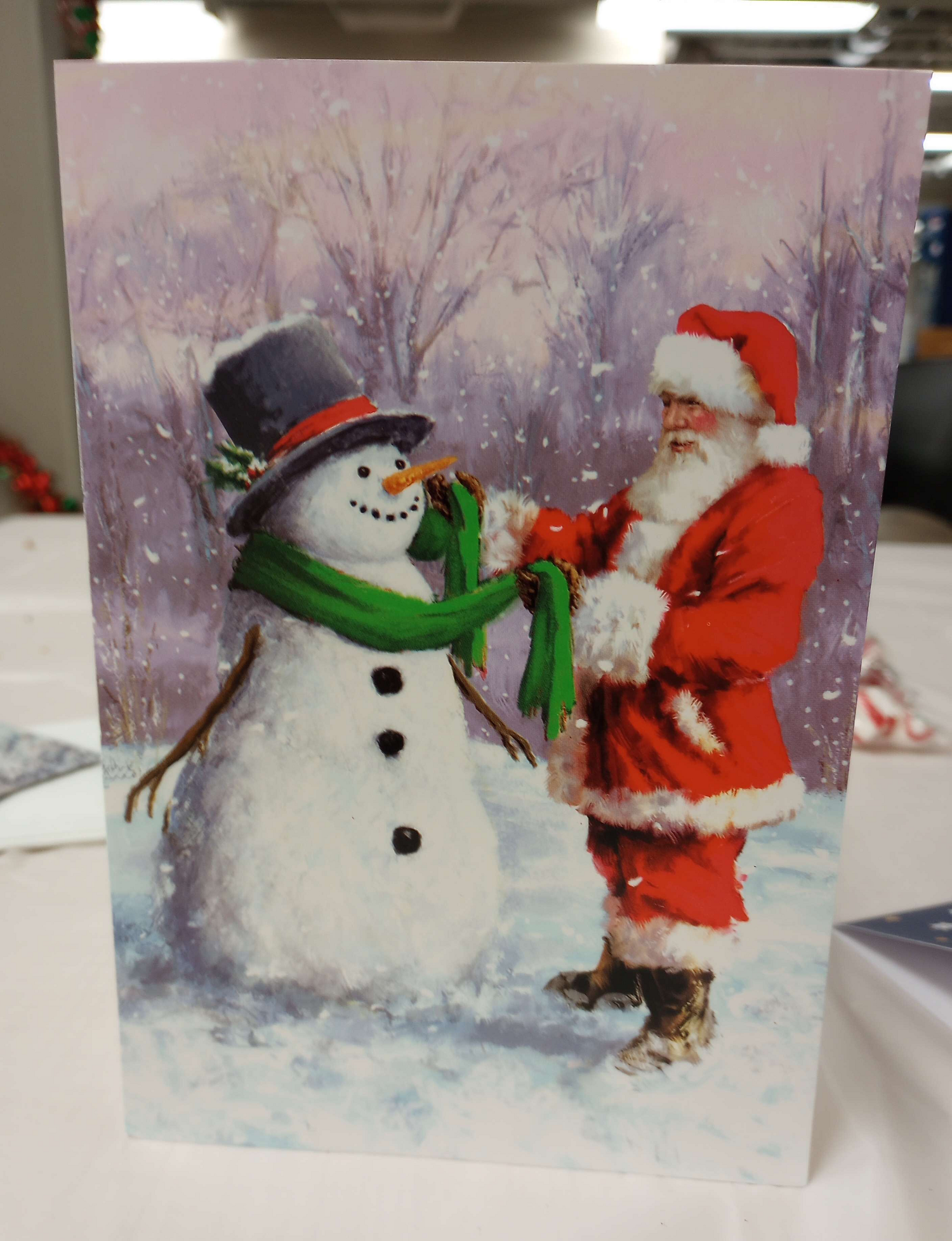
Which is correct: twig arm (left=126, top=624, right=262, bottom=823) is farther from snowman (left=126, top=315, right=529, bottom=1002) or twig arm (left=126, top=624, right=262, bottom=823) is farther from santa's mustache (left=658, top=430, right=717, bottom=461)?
santa's mustache (left=658, top=430, right=717, bottom=461)

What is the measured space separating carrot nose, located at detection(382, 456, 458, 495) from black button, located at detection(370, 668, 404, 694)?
6 centimetres

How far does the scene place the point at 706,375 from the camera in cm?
27

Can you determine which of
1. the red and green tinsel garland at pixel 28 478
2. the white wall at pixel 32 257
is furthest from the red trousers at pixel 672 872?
the red and green tinsel garland at pixel 28 478

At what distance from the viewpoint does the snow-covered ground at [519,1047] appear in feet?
1.01

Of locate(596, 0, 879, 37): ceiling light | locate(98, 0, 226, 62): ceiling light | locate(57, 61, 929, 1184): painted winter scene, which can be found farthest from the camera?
locate(98, 0, 226, 62): ceiling light

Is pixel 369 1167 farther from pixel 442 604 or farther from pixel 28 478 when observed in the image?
pixel 28 478

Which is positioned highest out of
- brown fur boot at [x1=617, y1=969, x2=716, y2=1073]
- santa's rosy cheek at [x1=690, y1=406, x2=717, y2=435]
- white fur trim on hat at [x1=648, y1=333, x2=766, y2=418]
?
white fur trim on hat at [x1=648, y1=333, x2=766, y2=418]

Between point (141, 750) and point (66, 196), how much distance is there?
0.17 m

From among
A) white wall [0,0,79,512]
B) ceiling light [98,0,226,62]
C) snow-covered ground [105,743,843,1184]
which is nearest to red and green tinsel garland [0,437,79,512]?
white wall [0,0,79,512]

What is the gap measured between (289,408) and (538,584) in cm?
9

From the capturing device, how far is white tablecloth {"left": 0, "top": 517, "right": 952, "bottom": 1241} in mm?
303

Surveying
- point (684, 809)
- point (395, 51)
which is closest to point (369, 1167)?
point (684, 809)

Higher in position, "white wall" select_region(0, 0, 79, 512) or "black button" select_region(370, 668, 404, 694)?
"white wall" select_region(0, 0, 79, 512)

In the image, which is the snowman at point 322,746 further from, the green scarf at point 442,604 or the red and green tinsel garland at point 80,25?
the red and green tinsel garland at point 80,25
